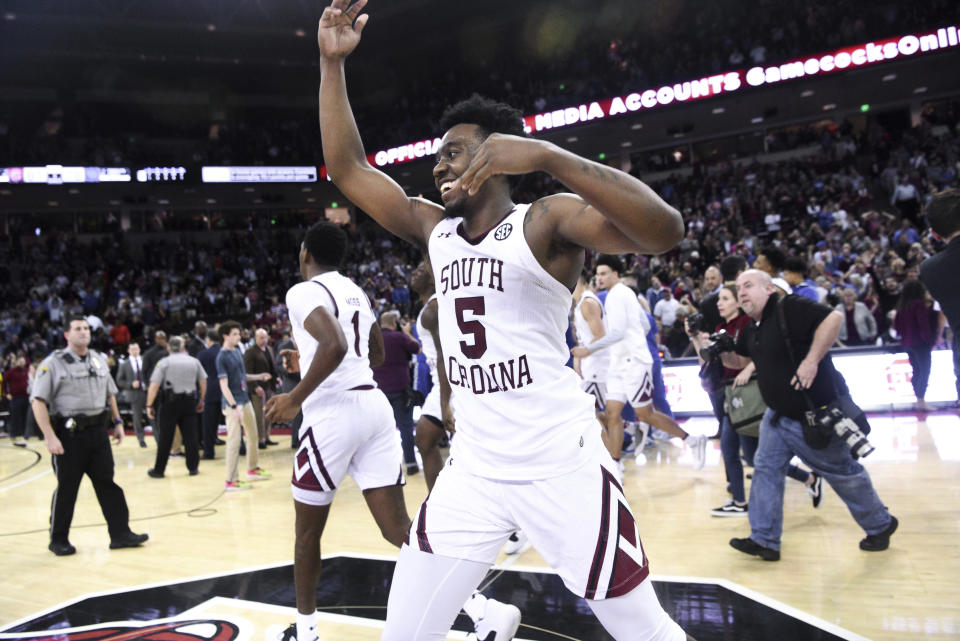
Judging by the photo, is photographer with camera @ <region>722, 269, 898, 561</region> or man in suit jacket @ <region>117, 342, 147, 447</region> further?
man in suit jacket @ <region>117, 342, 147, 447</region>

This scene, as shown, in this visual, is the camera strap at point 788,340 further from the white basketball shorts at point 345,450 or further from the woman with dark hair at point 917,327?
the woman with dark hair at point 917,327

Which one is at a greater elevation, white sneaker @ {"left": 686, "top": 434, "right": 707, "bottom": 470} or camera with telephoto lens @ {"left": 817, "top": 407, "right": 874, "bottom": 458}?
camera with telephoto lens @ {"left": 817, "top": 407, "right": 874, "bottom": 458}

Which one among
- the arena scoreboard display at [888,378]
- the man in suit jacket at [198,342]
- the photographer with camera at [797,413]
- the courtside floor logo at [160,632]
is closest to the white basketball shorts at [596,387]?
the photographer with camera at [797,413]

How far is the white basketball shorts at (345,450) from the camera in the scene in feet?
11.5

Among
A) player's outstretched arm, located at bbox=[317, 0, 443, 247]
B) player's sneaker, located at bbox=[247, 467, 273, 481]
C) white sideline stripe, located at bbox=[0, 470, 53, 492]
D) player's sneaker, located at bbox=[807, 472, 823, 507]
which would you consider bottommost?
white sideline stripe, located at bbox=[0, 470, 53, 492]

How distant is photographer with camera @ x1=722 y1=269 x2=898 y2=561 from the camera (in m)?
4.45

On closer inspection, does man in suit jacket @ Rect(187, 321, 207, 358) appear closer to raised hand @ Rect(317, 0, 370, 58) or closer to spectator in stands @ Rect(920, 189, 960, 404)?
raised hand @ Rect(317, 0, 370, 58)

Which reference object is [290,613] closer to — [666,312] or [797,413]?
[797,413]

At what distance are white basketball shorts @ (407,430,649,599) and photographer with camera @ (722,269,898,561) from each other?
2.80m

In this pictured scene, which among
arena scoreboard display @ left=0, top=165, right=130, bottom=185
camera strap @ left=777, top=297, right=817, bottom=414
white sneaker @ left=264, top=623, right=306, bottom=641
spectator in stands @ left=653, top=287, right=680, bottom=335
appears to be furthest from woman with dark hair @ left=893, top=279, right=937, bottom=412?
arena scoreboard display @ left=0, top=165, right=130, bottom=185

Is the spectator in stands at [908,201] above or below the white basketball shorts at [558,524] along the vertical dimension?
above

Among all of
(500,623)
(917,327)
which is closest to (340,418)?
(500,623)

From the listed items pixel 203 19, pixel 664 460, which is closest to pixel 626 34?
pixel 203 19

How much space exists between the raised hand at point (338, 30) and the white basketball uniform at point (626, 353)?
4.64m
